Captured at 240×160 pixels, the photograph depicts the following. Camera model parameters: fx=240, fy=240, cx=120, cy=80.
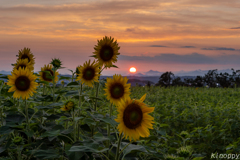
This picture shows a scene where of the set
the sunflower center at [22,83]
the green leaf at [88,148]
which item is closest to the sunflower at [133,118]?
the green leaf at [88,148]

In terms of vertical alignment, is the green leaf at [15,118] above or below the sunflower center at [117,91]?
below

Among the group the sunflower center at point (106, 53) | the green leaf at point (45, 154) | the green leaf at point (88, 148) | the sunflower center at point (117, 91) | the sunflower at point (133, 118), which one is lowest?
the green leaf at point (45, 154)

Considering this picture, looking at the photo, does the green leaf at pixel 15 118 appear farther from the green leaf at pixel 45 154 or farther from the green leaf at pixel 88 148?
the green leaf at pixel 88 148

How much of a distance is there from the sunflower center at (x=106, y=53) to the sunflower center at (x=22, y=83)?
95 centimetres

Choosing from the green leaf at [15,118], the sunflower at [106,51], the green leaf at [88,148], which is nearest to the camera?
the green leaf at [88,148]

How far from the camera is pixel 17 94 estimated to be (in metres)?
2.65

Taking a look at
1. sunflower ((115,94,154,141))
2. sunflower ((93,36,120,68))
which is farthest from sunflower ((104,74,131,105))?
sunflower ((115,94,154,141))

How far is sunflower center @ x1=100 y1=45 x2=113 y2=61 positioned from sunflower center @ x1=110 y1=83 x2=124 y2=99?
1.85 ft

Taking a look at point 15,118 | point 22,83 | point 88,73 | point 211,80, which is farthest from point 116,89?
point 211,80

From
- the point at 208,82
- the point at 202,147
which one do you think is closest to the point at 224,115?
the point at 202,147

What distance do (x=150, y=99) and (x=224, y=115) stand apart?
11.1 ft

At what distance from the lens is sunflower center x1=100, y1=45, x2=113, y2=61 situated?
3059mm

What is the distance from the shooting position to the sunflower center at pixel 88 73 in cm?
282

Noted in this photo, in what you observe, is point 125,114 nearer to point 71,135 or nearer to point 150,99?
point 71,135
